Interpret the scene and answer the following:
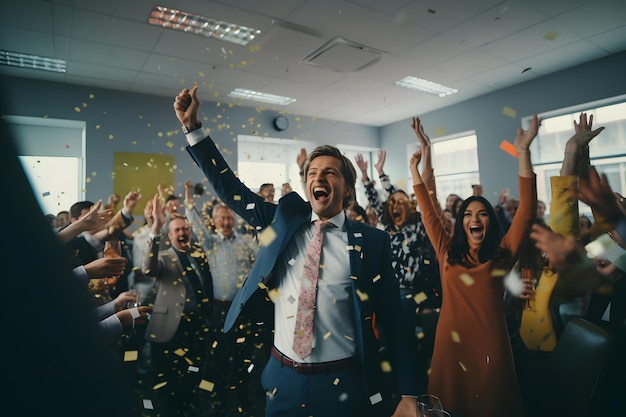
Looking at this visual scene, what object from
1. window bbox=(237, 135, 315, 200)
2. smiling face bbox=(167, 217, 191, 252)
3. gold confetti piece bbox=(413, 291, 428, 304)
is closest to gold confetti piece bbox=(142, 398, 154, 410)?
smiling face bbox=(167, 217, 191, 252)

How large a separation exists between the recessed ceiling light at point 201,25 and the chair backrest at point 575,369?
12.8 ft

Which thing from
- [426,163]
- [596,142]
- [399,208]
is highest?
[596,142]

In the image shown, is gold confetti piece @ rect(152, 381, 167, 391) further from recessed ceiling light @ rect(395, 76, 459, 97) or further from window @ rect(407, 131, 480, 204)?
window @ rect(407, 131, 480, 204)

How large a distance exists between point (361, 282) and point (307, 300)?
0.24 meters

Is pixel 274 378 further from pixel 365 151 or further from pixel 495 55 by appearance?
pixel 365 151

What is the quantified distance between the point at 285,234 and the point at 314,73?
422cm

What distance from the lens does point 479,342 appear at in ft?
6.23

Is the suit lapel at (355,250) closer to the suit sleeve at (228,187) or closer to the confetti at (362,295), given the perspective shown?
the confetti at (362,295)

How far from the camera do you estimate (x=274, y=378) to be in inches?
62.2

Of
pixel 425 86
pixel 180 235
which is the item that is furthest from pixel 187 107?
pixel 425 86

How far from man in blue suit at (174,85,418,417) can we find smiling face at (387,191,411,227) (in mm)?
1452

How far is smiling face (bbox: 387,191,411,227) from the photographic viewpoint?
3.17 metres

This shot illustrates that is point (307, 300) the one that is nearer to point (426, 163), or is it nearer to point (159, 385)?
point (426, 163)

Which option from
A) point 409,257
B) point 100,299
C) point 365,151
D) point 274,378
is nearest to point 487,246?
point 409,257
